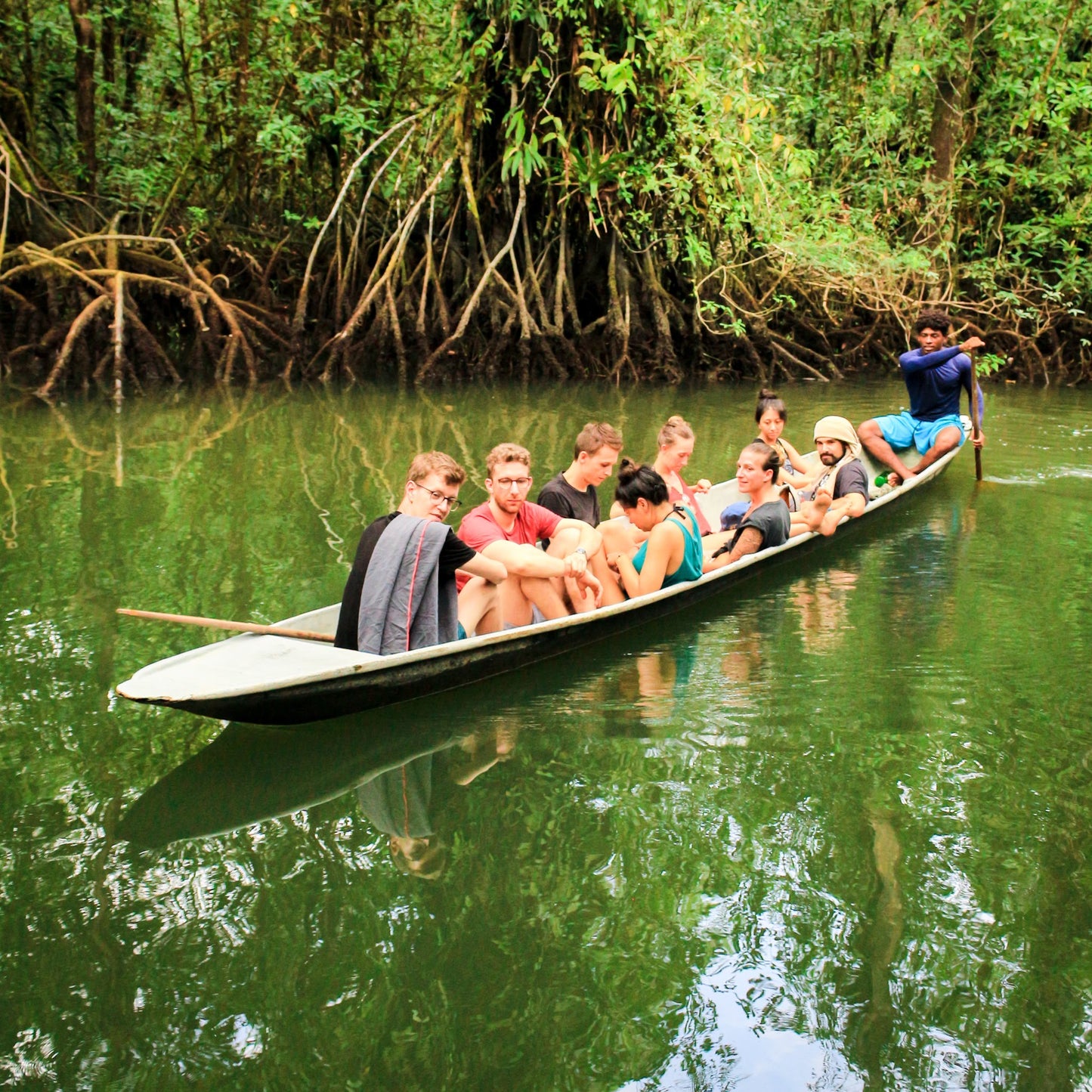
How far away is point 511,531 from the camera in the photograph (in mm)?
5008

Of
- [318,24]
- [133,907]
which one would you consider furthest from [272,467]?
[318,24]

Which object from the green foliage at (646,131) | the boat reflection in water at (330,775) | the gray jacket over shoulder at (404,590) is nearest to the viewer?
the boat reflection in water at (330,775)

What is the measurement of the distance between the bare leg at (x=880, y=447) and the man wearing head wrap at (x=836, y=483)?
1.16 metres

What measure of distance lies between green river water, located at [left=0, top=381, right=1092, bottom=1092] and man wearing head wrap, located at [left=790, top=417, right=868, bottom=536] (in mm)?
278

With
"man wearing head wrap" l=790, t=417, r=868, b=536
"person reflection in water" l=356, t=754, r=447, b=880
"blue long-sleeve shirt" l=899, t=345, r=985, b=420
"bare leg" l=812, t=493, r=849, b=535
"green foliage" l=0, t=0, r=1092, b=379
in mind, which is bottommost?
"person reflection in water" l=356, t=754, r=447, b=880

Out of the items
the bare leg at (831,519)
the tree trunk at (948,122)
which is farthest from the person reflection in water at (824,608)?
the tree trunk at (948,122)

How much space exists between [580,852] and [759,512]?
279cm

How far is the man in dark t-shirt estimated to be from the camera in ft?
17.6

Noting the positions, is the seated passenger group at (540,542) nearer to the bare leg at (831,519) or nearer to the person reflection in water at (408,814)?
the bare leg at (831,519)

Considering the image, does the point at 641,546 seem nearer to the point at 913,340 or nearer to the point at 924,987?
the point at 924,987

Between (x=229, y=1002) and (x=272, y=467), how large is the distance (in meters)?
5.98

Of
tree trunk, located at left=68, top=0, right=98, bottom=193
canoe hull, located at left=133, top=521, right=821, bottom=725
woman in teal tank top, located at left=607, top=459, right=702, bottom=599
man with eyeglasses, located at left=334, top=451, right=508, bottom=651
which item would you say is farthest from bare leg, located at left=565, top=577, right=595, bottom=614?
tree trunk, located at left=68, top=0, right=98, bottom=193

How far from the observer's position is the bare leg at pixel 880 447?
323 inches

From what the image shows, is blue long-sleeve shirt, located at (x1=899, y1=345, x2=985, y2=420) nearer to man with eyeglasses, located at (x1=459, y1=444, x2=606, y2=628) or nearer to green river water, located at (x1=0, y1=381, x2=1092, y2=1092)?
green river water, located at (x1=0, y1=381, x2=1092, y2=1092)
